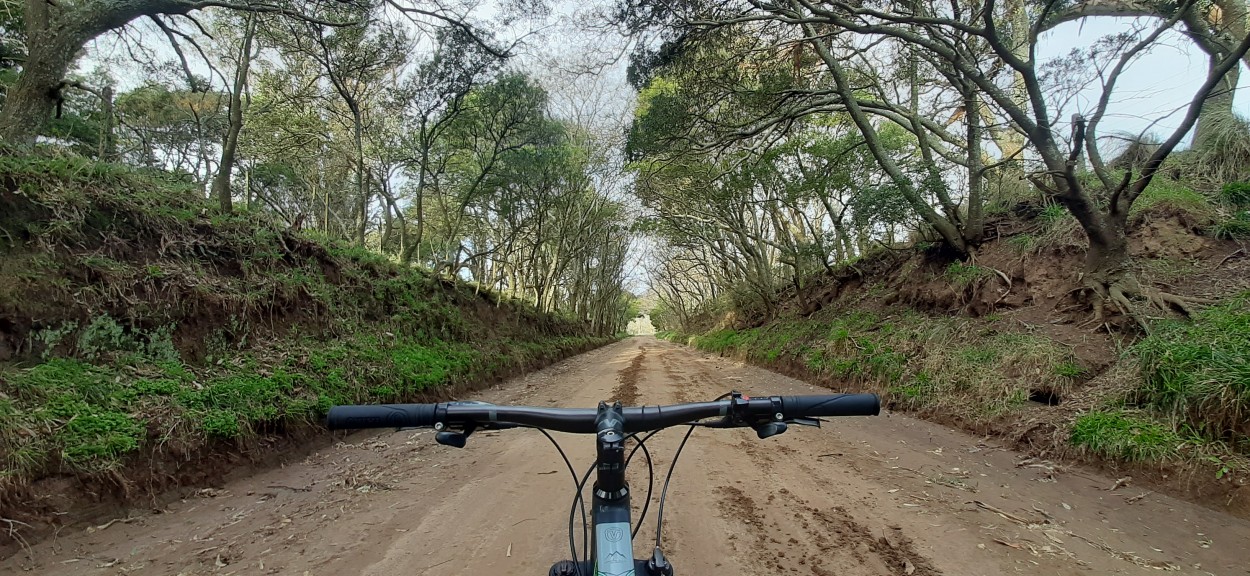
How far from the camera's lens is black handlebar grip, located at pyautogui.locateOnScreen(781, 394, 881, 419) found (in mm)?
1486

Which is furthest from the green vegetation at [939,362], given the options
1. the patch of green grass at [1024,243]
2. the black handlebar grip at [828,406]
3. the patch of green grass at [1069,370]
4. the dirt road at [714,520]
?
the black handlebar grip at [828,406]

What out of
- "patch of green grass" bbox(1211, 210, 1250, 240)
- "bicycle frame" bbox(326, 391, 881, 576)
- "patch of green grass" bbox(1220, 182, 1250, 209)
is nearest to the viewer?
"bicycle frame" bbox(326, 391, 881, 576)

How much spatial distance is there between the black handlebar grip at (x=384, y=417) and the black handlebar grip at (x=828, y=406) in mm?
1091

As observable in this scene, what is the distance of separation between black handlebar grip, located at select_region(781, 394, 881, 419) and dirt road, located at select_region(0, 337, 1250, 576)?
1.39m

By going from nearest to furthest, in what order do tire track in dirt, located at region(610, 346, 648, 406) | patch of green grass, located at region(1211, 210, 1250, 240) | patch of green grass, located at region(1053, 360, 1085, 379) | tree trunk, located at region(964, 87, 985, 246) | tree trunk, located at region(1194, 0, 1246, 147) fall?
patch of green grass, located at region(1053, 360, 1085, 379), patch of green grass, located at region(1211, 210, 1250, 240), tree trunk, located at region(1194, 0, 1246, 147), tire track in dirt, located at region(610, 346, 648, 406), tree trunk, located at region(964, 87, 985, 246)

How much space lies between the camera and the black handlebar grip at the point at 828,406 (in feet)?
4.88

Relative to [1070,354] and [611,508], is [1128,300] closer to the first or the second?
[1070,354]

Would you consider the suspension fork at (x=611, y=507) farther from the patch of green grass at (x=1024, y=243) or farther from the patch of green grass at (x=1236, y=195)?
the patch of green grass at (x=1236, y=195)

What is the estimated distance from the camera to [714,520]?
10.2 feet

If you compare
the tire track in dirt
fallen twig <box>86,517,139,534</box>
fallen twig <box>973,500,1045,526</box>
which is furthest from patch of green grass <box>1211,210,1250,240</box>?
fallen twig <box>86,517,139,534</box>

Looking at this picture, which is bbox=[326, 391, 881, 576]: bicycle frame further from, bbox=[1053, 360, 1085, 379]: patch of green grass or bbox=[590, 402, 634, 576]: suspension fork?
bbox=[1053, 360, 1085, 379]: patch of green grass

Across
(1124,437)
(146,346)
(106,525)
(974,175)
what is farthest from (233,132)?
(974,175)

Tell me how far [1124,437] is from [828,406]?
4057mm

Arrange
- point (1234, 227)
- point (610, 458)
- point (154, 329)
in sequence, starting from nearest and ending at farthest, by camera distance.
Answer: point (610, 458) → point (154, 329) → point (1234, 227)
